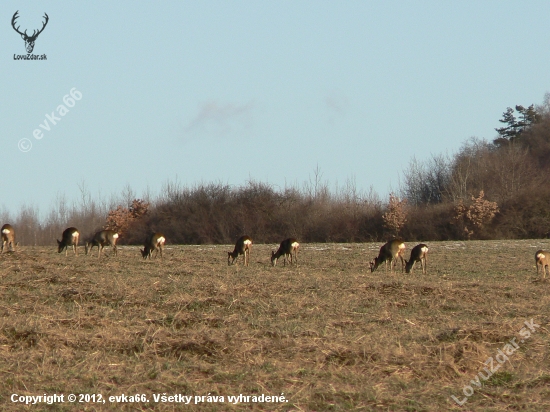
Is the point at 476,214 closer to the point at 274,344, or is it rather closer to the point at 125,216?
the point at 125,216

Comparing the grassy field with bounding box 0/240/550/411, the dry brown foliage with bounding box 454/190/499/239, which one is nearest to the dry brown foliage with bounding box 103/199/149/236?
the dry brown foliage with bounding box 454/190/499/239

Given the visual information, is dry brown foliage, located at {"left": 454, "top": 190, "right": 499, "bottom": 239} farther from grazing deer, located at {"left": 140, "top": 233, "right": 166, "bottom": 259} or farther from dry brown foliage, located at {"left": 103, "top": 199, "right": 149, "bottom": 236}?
grazing deer, located at {"left": 140, "top": 233, "right": 166, "bottom": 259}

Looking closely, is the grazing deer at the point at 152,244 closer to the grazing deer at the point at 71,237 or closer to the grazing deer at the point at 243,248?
the grazing deer at the point at 71,237

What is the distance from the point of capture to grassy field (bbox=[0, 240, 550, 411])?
7473mm

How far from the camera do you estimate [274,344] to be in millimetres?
9188

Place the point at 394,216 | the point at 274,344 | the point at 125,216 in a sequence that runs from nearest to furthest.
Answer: the point at 274,344 → the point at 394,216 → the point at 125,216

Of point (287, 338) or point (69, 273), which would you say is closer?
point (287, 338)

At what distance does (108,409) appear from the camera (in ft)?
22.8

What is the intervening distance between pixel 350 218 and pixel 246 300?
48.1m

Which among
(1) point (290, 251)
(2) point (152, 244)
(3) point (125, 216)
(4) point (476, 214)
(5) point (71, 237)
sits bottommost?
(1) point (290, 251)

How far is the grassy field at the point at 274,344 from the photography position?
747 cm

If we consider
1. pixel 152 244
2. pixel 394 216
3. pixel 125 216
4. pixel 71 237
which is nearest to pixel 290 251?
pixel 152 244

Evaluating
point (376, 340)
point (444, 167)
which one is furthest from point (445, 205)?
point (376, 340)

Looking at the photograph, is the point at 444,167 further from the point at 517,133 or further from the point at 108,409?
the point at 108,409
